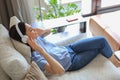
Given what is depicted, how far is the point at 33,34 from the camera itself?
64.6 inches

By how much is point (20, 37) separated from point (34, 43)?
132 mm

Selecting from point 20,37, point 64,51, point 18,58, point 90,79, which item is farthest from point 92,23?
point 18,58

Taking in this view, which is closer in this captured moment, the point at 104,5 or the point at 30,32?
the point at 30,32

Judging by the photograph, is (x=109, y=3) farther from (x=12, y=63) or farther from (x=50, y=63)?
(x=12, y=63)

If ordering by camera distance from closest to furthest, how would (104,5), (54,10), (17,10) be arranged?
(17,10), (54,10), (104,5)

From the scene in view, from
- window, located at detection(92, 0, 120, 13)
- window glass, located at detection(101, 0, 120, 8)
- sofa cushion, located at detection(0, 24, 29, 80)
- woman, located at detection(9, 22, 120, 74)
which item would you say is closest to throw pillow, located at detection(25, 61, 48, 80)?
sofa cushion, located at detection(0, 24, 29, 80)

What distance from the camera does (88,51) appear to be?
1866 millimetres

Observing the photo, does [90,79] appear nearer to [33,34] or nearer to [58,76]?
[58,76]

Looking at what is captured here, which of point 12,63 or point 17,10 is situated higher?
point 17,10

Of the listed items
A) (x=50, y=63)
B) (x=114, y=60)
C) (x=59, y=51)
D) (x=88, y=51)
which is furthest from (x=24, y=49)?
(x=114, y=60)

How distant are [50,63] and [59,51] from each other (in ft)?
0.91

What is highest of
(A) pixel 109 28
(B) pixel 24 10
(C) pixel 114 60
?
(B) pixel 24 10

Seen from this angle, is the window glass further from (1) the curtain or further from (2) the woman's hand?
(2) the woman's hand

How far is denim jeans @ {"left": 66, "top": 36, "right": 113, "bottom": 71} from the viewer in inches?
70.7
